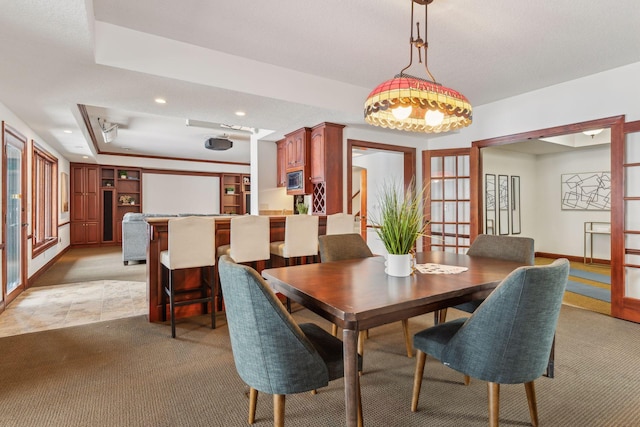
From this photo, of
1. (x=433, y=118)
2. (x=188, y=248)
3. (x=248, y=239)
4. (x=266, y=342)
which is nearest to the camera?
(x=266, y=342)

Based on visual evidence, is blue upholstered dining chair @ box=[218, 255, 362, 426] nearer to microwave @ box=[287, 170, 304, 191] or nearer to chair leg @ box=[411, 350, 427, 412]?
chair leg @ box=[411, 350, 427, 412]

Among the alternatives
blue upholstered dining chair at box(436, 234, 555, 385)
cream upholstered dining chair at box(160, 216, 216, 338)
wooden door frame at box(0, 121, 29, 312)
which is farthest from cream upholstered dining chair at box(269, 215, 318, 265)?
wooden door frame at box(0, 121, 29, 312)

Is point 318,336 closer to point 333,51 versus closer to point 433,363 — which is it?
point 433,363

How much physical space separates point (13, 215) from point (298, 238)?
376 centimetres

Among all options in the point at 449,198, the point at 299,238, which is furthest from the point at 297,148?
the point at 449,198

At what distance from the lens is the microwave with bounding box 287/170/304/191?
4911 millimetres

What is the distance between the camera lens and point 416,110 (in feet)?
8.21

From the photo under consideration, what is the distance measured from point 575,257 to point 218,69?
282 inches

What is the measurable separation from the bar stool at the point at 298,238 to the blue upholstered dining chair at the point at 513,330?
2184mm

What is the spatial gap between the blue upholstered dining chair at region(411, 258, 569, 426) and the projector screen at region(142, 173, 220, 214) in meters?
9.79

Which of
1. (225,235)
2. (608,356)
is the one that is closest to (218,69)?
(225,235)

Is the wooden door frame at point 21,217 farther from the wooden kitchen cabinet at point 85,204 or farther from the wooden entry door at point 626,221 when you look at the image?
the wooden entry door at point 626,221

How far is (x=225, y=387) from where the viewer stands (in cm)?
207

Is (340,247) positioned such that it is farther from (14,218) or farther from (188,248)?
(14,218)
